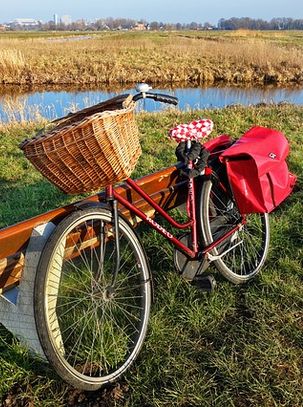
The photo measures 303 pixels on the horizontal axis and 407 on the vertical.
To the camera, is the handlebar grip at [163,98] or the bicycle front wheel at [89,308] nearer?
the bicycle front wheel at [89,308]

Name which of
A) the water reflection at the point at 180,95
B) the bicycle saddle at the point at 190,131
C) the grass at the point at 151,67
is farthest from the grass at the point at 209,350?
the grass at the point at 151,67

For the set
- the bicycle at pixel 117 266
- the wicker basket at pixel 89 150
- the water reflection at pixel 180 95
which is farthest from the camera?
the water reflection at pixel 180 95

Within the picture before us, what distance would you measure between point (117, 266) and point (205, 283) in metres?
0.87

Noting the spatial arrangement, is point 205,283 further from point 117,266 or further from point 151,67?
point 151,67

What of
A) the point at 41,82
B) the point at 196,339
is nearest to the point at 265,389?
the point at 196,339

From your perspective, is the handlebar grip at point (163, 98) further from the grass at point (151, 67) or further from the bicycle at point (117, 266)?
the grass at point (151, 67)

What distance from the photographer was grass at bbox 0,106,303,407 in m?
2.49

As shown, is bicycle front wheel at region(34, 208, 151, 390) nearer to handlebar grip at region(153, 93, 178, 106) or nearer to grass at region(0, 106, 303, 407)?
grass at region(0, 106, 303, 407)

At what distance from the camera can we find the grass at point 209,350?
8.18 feet

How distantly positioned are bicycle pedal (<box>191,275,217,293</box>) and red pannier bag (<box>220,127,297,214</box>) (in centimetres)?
59

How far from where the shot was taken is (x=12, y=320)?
2596 mm

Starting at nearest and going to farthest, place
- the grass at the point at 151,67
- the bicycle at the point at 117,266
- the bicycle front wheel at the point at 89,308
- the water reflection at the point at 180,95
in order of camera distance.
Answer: the bicycle front wheel at the point at 89,308 → the bicycle at the point at 117,266 → the water reflection at the point at 180,95 → the grass at the point at 151,67

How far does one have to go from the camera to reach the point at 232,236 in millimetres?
3656

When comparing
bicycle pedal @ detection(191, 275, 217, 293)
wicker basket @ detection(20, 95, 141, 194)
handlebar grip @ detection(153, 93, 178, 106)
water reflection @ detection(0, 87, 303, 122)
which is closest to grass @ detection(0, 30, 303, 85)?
water reflection @ detection(0, 87, 303, 122)
